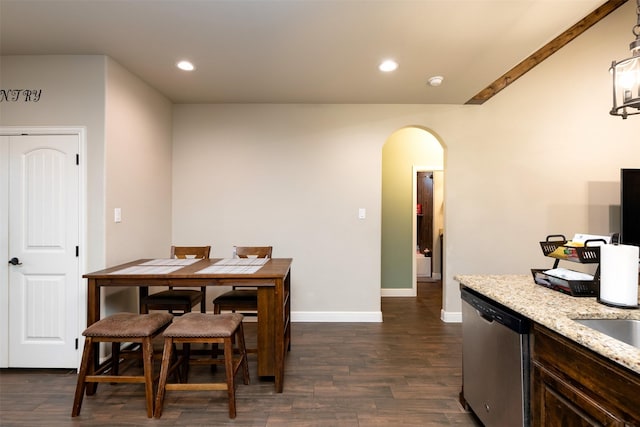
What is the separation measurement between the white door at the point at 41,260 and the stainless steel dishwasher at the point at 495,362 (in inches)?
119

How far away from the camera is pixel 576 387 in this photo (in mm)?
1179

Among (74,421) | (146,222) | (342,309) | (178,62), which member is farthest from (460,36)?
(74,421)

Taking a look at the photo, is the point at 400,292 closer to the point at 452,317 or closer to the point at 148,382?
the point at 452,317

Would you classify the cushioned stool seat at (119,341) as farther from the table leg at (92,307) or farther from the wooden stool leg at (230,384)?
the wooden stool leg at (230,384)

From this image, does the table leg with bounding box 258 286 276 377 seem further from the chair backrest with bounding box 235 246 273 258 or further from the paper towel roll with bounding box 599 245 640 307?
the paper towel roll with bounding box 599 245 640 307

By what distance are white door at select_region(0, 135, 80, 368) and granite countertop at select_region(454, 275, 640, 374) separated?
3.09 metres

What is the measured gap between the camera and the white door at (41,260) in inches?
101

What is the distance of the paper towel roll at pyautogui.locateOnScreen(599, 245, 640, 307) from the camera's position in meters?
1.34

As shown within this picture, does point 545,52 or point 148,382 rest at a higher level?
point 545,52

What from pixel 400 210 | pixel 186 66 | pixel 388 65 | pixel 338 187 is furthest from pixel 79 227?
pixel 400 210

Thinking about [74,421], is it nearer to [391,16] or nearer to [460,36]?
[391,16]

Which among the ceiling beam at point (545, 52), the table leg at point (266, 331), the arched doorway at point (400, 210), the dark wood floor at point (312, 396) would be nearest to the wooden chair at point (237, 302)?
the table leg at point (266, 331)

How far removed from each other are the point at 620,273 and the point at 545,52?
9.48 feet

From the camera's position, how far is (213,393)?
2.25 metres
